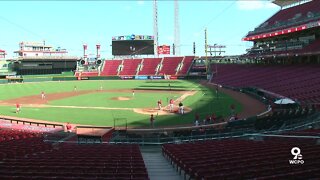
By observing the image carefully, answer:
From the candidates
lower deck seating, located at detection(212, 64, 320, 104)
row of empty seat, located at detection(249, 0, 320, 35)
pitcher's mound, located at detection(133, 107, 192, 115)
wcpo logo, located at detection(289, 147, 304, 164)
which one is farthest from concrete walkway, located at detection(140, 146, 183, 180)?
row of empty seat, located at detection(249, 0, 320, 35)

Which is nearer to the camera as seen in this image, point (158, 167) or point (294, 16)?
point (158, 167)

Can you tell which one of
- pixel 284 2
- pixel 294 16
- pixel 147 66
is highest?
pixel 284 2

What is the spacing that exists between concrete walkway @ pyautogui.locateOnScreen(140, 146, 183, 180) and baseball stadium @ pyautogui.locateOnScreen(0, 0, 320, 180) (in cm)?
5

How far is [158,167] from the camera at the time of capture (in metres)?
14.3

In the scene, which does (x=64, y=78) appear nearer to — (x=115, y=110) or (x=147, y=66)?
(x=147, y=66)

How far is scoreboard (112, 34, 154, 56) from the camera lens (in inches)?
3839

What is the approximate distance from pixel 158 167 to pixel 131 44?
85798mm

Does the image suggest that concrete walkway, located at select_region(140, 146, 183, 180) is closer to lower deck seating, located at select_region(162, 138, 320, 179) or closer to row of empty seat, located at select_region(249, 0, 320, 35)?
lower deck seating, located at select_region(162, 138, 320, 179)

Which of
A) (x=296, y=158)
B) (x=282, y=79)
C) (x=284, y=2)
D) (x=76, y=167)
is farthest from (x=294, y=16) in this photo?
(x=76, y=167)

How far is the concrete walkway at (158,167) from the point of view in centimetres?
1225

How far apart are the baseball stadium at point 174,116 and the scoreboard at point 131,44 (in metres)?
0.30

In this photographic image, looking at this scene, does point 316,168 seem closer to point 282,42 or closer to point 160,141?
point 160,141

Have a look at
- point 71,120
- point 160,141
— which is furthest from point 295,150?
point 71,120

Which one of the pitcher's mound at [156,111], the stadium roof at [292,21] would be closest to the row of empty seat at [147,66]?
the stadium roof at [292,21]
